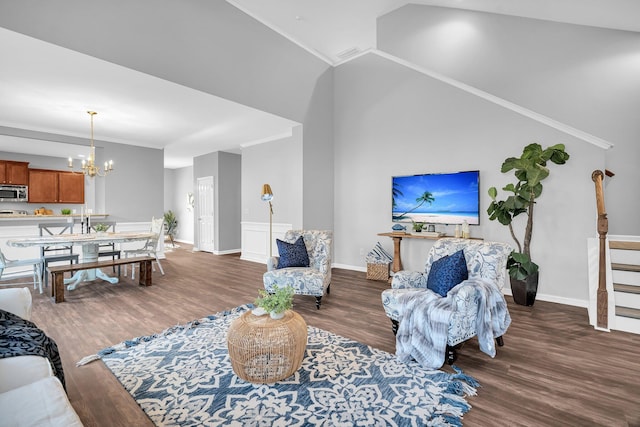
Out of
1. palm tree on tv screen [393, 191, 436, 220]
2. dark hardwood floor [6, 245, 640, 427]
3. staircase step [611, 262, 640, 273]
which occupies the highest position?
palm tree on tv screen [393, 191, 436, 220]

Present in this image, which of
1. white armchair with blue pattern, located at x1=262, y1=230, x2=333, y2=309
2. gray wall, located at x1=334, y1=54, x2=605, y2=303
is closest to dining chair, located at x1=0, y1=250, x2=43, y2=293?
white armchair with blue pattern, located at x1=262, y1=230, x2=333, y2=309

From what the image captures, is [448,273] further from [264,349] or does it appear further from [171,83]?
[171,83]

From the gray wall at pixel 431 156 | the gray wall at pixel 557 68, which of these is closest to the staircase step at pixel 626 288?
the gray wall at pixel 431 156

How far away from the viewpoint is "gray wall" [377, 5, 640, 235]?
373 centimetres

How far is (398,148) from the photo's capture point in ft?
17.8

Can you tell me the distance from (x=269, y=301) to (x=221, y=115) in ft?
12.9

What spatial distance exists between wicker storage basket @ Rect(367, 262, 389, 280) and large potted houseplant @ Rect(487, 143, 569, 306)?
5.97 ft

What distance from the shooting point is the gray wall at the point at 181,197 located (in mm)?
10750

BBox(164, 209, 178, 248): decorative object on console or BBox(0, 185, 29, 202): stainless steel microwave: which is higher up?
BBox(0, 185, 29, 202): stainless steel microwave

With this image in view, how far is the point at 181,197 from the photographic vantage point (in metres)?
11.1

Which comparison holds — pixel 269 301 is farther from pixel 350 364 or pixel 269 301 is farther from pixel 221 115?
pixel 221 115

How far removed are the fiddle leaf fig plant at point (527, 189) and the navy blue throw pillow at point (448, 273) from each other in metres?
1.56

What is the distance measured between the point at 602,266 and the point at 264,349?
3.63 meters

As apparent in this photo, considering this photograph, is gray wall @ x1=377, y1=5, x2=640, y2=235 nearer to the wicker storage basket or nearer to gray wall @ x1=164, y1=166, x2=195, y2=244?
the wicker storage basket
